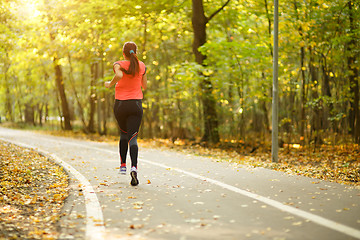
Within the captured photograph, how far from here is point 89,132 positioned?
27.2 metres

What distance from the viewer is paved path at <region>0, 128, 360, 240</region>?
4.13m

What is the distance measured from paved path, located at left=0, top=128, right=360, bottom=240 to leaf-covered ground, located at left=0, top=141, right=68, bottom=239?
202mm

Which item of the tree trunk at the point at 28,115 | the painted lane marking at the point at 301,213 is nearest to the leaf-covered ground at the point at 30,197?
the painted lane marking at the point at 301,213

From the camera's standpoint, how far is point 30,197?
6320 millimetres

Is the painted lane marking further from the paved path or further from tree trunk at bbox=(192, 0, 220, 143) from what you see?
tree trunk at bbox=(192, 0, 220, 143)

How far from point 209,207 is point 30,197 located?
3.02m

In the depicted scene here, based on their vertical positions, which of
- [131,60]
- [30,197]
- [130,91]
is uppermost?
[131,60]

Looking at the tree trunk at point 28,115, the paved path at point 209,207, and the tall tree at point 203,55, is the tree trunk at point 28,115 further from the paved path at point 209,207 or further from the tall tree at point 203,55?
the paved path at point 209,207

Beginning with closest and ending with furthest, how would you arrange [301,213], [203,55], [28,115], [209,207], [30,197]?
[301,213]
[209,207]
[30,197]
[203,55]
[28,115]

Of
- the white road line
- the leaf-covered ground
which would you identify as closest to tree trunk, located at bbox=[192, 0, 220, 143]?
the leaf-covered ground

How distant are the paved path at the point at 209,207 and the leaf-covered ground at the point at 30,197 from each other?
202 millimetres

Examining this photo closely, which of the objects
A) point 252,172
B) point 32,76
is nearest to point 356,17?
point 252,172

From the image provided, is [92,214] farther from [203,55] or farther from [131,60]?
[203,55]

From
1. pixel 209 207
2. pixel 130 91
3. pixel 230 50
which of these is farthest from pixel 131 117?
pixel 230 50
